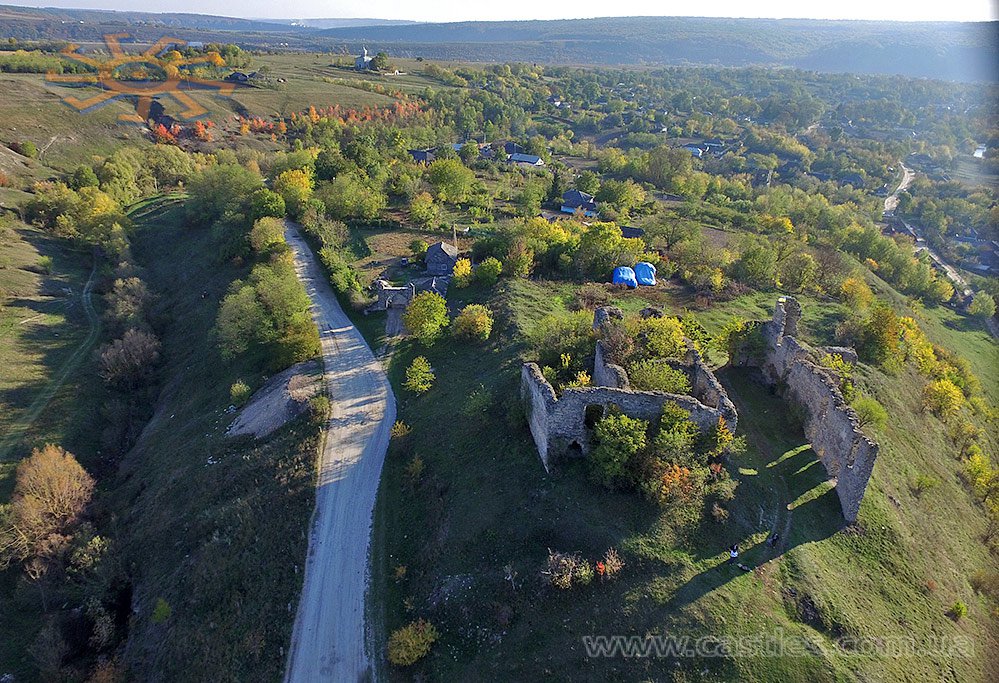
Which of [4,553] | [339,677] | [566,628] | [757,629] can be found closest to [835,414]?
[757,629]

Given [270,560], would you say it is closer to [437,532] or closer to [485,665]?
[437,532]

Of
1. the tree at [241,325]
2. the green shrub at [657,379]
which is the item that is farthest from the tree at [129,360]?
the green shrub at [657,379]

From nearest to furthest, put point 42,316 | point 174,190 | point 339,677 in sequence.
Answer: point 339,677 → point 42,316 → point 174,190

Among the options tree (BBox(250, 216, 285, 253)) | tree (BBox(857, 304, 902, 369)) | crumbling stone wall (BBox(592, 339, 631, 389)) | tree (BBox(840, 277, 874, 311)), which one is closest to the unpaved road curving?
crumbling stone wall (BBox(592, 339, 631, 389))

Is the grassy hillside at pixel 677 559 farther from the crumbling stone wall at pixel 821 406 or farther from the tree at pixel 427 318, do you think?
the tree at pixel 427 318

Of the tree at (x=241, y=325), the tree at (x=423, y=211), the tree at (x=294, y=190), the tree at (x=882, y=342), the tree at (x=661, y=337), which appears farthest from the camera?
the tree at (x=294, y=190)

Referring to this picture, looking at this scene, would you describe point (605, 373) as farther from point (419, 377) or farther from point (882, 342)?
point (882, 342)

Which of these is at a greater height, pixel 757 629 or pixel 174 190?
pixel 757 629
